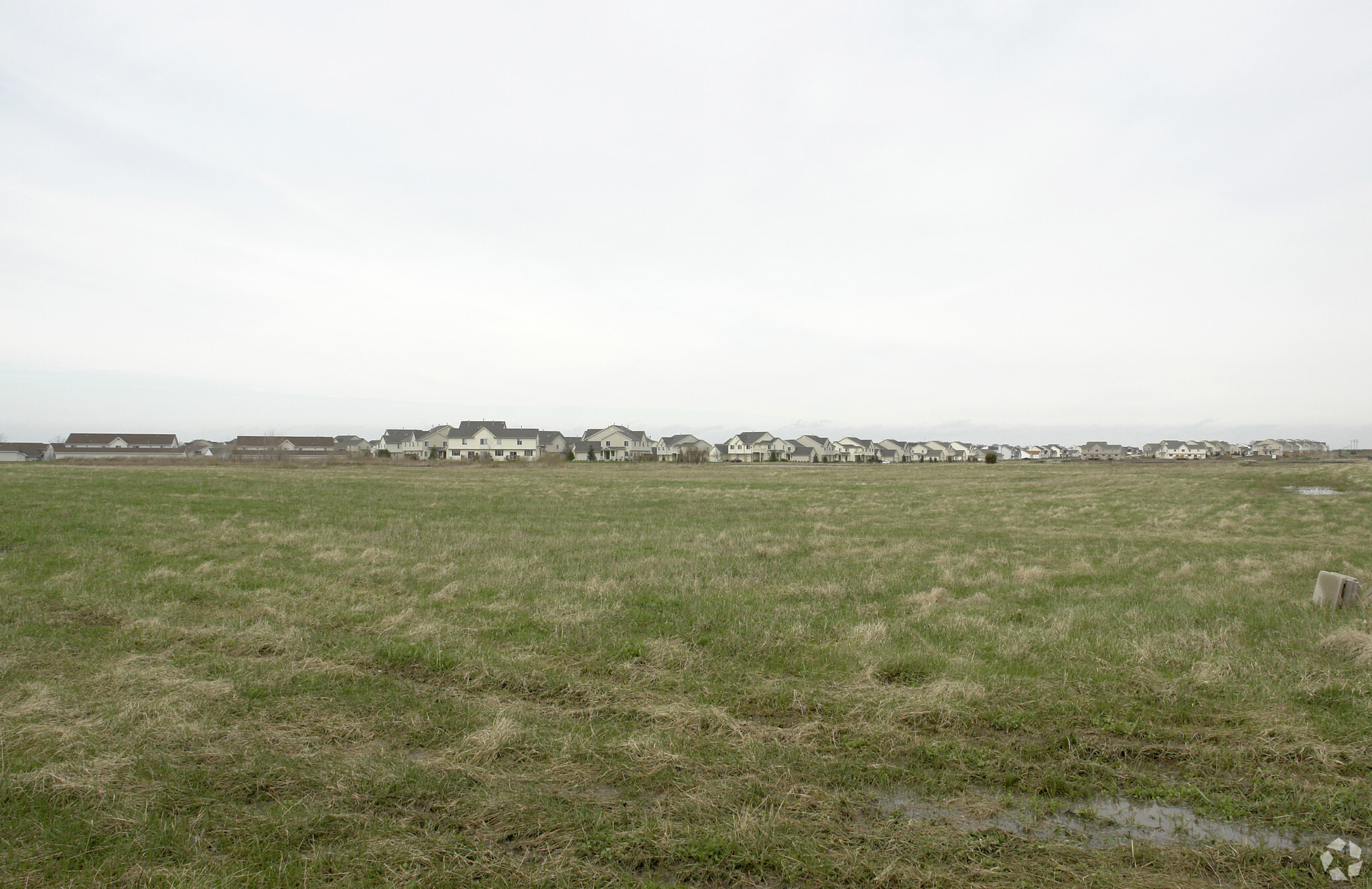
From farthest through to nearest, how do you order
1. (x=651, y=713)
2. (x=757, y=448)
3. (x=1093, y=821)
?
(x=757, y=448) < (x=651, y=713) < (x=1093, y=821)

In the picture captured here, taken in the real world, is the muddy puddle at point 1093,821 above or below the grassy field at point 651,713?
below

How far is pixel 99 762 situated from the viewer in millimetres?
5320

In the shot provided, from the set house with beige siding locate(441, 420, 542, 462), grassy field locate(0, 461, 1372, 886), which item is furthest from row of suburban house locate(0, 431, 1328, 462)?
grassy field locate(0, 461, 1372, 886)

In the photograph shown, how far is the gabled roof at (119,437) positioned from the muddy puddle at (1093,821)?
525ft

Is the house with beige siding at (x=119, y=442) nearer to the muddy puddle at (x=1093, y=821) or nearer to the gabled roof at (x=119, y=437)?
the gabled roof at (x=119, y=437)

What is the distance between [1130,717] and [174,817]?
A: 859 centimetres

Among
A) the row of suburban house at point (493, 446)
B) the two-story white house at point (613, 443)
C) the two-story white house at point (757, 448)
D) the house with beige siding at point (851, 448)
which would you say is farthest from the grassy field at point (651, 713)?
the house with beige siding at point (851, 448)

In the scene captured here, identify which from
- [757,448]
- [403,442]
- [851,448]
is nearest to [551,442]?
[403,442]

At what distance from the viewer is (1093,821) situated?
498 cm

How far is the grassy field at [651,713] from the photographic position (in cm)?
448

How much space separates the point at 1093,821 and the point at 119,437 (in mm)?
164315

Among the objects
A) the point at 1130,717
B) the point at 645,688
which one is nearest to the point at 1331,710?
the point at 1130,717

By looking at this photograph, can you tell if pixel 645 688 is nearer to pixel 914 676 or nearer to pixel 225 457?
pixel 914 676

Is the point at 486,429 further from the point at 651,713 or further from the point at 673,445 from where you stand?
the point at 651,713
